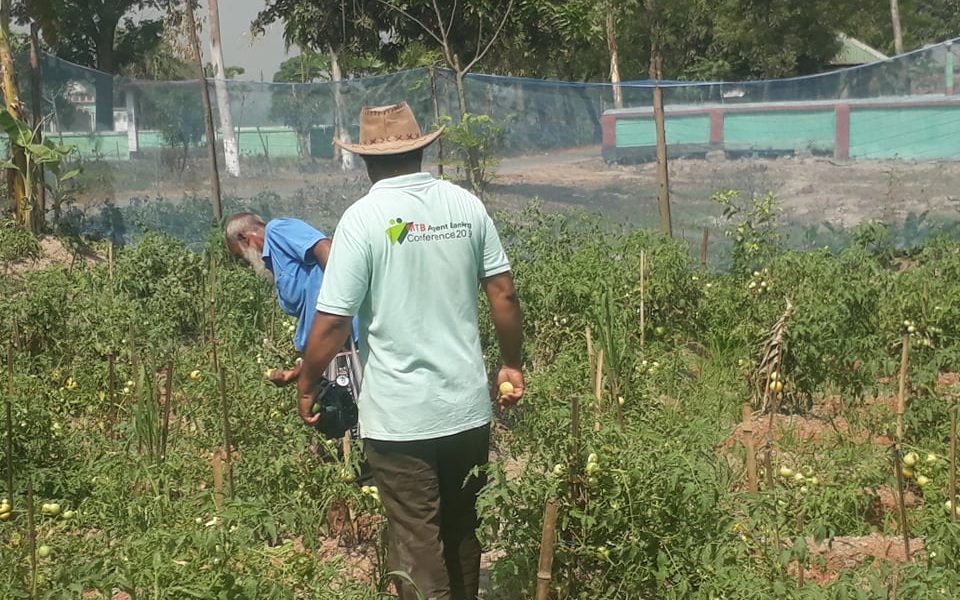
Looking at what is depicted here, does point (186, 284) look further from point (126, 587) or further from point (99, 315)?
point (126, 587)

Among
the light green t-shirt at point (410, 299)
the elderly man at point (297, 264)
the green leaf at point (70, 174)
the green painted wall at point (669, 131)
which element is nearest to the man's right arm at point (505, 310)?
the light green t-shirt at point (410, 299)

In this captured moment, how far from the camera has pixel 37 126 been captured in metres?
11.7

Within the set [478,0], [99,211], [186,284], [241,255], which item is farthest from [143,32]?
[241,255]

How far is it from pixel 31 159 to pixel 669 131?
6.30 m

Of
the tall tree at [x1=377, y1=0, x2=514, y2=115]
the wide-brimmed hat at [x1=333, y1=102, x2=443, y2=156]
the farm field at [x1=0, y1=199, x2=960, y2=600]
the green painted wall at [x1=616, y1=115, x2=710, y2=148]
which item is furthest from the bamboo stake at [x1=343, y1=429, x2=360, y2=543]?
the tall tree at [x1=377, y1=0, x2=514, y2=115]

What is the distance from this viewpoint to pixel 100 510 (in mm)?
4344

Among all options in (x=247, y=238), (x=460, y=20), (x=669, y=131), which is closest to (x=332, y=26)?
(x=460, y=20)

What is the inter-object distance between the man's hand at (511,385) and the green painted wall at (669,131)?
6786mm

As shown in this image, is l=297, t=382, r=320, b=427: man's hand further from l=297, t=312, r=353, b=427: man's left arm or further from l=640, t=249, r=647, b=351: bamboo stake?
l=640, t=249, r=647, b=351: bamboo stake

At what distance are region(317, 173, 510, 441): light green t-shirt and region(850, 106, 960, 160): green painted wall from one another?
7.42m

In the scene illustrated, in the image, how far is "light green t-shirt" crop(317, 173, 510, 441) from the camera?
3.28 m

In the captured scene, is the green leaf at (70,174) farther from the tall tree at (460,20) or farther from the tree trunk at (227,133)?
the tall tree at (460,20)

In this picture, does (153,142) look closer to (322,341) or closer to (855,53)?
(322,341)

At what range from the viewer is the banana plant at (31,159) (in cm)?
1138
